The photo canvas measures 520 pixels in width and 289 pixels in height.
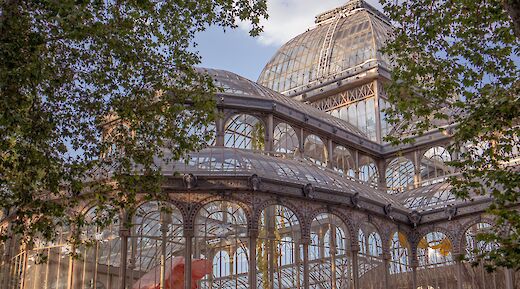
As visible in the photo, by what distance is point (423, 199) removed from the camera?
38312 mm

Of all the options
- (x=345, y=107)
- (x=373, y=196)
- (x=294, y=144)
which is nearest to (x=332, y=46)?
(x=345, y=107)

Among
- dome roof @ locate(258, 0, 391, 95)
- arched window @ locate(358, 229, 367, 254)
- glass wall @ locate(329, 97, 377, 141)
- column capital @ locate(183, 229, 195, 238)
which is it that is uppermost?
dome roof @ locate(258, 0, 391, 95)

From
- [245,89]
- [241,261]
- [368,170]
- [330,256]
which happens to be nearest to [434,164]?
[368,170]

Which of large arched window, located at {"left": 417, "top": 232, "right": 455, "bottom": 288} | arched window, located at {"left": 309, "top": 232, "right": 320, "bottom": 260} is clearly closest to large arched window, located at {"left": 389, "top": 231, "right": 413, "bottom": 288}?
large arched window, located at {"left": 417, "top": 232, "right": 455, "bottom": 288}

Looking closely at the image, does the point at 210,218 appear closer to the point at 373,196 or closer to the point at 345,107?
the point at 373,196

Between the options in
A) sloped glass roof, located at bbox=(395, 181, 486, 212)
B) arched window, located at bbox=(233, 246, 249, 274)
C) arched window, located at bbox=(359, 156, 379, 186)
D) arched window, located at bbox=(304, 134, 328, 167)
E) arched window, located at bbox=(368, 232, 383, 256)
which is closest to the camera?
arched window, located at bbox=(233, 246, 249, 274)

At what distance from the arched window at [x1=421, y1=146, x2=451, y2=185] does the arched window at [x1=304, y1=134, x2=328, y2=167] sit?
652 centimetres

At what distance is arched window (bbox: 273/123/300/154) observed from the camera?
128ft

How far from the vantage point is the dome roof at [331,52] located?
1932 inches

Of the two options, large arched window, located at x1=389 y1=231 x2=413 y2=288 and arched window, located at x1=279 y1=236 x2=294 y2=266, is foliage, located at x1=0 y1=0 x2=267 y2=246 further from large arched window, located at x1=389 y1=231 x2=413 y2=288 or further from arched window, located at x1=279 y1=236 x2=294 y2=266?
large arched window, located at x1=389 y1=231 x2=413 y2=288

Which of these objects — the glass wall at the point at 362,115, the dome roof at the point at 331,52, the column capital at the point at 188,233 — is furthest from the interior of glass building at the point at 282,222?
the dome roof at the point at 331,52

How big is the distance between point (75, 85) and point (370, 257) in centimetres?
1797

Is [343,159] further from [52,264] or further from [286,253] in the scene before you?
[52,264]

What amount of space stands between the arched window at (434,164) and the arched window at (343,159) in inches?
171
